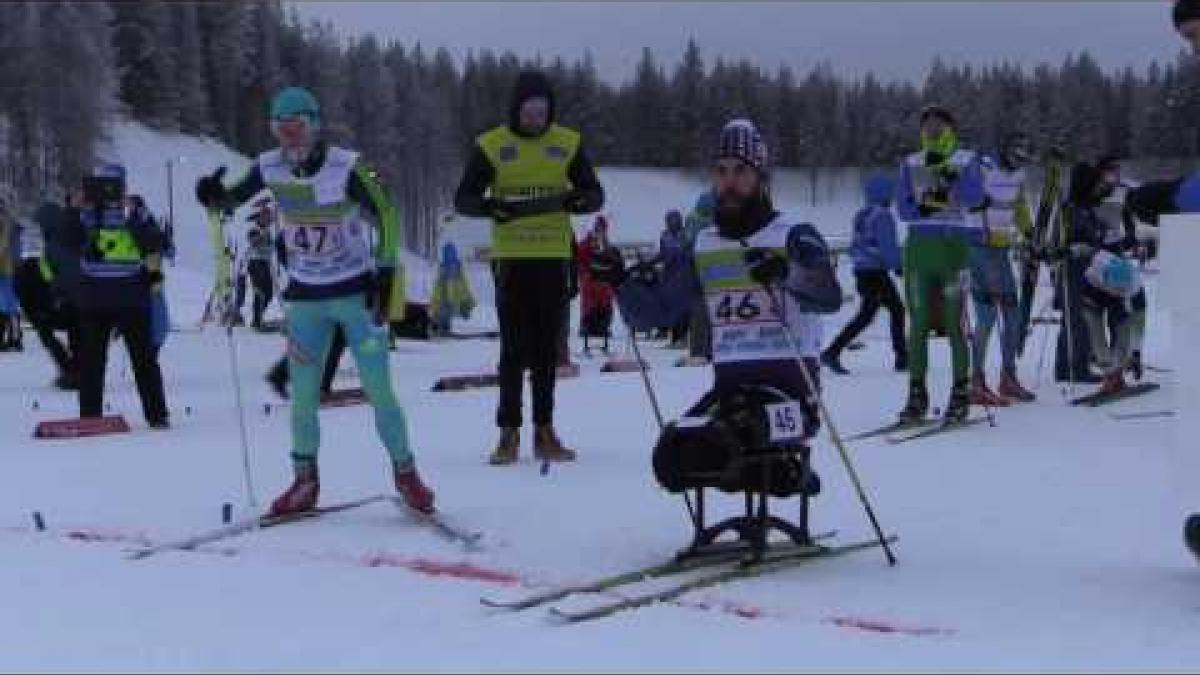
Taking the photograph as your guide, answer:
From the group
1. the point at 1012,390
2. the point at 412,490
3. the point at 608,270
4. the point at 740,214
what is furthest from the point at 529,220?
the point at 1012,390

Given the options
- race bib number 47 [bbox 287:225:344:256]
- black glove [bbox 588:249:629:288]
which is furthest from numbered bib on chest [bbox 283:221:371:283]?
black glove [bbox 588:249:629:288]

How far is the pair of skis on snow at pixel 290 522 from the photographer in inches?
223

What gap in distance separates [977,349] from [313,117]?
18.5 feet

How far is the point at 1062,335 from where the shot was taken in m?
11.7

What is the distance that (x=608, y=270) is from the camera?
5.69 m

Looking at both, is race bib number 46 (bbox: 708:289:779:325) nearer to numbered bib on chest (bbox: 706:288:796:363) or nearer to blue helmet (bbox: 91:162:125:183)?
numbered bib on chest (bbox: 706:288:796:363)

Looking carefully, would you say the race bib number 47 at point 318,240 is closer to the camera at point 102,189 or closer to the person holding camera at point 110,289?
the person holding camera at point 110,289

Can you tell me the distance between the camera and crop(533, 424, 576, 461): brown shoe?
7918mm

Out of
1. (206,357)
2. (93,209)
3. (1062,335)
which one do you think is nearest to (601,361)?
(206,357)

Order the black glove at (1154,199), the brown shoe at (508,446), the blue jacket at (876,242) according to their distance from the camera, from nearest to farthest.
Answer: the black glove at (1154,199) → the brown shoe at (508,446) → the blue jacket at (876,242)

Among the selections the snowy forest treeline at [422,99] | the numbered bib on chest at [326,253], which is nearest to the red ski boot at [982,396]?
the numbered bib on chest at [326,253]

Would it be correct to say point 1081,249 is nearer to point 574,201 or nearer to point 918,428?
point 918,428

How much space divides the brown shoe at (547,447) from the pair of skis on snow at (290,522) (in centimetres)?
139

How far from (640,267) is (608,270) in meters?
0.13
